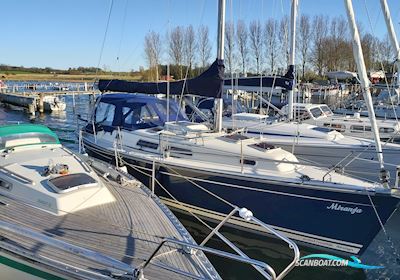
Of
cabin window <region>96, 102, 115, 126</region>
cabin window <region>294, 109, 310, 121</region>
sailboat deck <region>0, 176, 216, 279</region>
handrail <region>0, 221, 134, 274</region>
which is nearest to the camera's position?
handrail <region>0, 221, 134, 274</region>

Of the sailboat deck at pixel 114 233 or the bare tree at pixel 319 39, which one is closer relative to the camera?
the sailboat deck at pixel 114 233

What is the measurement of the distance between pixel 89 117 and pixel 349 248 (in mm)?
8730

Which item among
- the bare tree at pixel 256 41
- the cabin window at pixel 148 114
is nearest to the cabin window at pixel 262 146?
the cabin window at pixel 148 114

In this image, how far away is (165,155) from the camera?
9586 millimetres

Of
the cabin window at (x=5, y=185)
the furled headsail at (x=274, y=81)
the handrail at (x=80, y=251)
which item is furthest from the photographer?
the furled headsail at (x=274, y=81)

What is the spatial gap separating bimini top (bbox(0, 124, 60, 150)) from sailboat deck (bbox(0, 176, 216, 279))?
1807 millimetres

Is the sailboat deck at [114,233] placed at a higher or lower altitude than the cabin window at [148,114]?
lower

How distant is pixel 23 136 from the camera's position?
7852mm

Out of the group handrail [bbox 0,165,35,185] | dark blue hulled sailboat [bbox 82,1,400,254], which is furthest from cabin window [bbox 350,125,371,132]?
handrail [bbox 0,165,35,185]

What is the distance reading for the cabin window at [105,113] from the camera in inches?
450

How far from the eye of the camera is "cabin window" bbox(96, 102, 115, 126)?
450 inches

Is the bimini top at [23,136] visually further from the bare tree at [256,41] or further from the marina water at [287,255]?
the bare tree at [256,41]

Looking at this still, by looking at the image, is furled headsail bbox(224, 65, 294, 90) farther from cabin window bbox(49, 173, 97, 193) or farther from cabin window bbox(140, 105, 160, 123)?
cabin window bbox(49, 173, 97, 193)

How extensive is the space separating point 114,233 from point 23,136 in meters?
3.73
